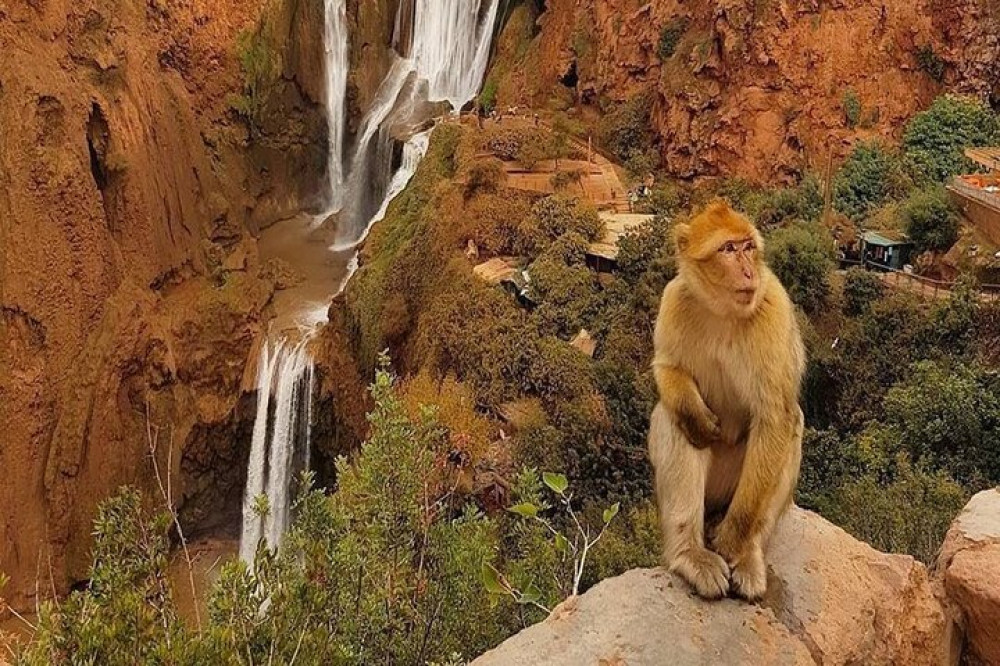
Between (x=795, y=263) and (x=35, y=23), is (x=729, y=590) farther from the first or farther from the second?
(x=35, y=23)

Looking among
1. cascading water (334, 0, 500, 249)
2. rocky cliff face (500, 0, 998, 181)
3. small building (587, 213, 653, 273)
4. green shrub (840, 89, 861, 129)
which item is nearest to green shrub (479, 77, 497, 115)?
cascading water (334, 0, 500, 249)

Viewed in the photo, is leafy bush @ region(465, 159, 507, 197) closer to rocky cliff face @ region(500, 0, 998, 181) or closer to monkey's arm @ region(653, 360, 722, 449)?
rocky cliff face @ region(500, 0, 998, 181)

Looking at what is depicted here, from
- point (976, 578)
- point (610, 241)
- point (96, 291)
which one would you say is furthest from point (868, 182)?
point (96, 291)

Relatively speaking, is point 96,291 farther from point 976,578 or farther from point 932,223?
point 976,578

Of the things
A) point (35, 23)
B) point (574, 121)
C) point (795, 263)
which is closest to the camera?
point (795, 263)

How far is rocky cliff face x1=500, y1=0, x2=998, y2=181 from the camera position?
2011 centimetres

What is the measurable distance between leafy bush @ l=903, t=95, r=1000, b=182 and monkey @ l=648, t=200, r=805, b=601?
1719cm

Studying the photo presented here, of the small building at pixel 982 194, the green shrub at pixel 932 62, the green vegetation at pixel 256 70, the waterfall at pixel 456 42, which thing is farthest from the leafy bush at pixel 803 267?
the green vegetation at pixel 256 70

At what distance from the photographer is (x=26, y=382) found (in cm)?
1916

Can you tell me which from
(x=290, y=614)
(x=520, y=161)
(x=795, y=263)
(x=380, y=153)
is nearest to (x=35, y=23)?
(x=380, y=153)

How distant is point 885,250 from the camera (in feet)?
55.9

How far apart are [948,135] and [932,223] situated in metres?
3.82

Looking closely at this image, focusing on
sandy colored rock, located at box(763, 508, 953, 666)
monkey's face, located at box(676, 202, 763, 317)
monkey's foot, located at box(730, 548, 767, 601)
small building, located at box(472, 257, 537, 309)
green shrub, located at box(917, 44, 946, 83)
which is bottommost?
small building, located at box(472, 257, 537, 309)

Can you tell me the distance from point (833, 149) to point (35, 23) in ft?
64.7
